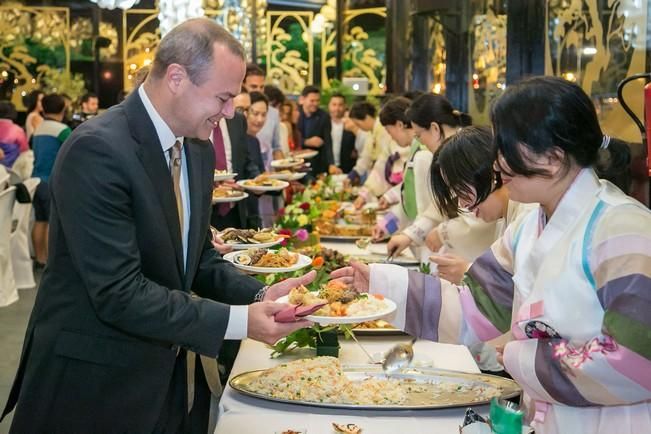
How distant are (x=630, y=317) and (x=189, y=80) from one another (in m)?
1.02

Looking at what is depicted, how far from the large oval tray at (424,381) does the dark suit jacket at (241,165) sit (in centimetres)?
284

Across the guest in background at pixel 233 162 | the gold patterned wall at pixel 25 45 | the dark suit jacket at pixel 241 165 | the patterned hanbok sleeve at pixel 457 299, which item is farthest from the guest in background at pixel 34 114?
the patterned hanbok sleeve at pixel 457 299

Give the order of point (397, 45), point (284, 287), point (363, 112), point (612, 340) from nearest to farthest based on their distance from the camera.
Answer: point (612, 340)
point (284, 287)
point (363, 112)
point (397, 45)

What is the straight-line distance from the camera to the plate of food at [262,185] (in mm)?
5125

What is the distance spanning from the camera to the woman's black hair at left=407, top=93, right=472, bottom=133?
4453 mm

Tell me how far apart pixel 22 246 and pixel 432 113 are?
14.5ft

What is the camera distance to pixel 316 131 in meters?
11.3

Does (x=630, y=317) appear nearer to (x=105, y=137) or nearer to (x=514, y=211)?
(x=105, y=137)

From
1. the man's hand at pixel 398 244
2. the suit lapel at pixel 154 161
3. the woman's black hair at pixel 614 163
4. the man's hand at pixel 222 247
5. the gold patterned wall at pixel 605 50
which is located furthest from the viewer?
the man's hand at pixel 398 244

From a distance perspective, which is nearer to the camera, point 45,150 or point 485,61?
point 485,61

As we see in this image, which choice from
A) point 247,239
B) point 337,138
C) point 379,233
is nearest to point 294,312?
point 247,239

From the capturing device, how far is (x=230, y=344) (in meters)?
4.14

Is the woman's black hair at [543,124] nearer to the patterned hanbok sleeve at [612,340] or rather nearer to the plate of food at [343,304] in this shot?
the patterned hanbok sleeve at [612,340]

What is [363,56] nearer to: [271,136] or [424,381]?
[271,136]
